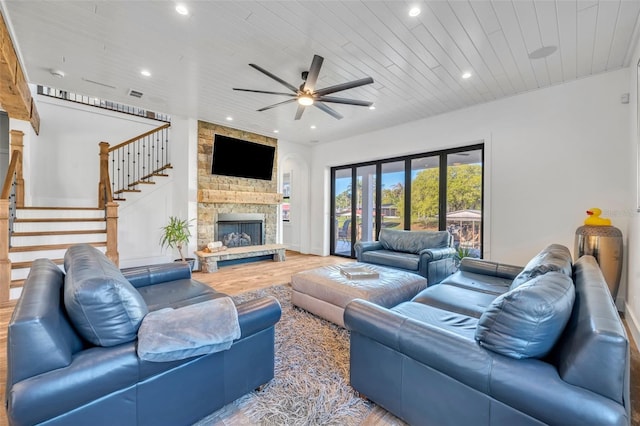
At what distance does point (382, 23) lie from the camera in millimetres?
2543

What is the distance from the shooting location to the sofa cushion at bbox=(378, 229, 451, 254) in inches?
170

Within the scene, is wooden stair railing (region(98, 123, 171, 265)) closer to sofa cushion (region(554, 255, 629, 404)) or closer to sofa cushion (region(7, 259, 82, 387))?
sofa cushion (region(7, 259, 82, 387))

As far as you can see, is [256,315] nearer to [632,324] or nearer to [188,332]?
[188,332]

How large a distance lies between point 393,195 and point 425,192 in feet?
2.34

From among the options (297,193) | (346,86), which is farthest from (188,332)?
(297,193)

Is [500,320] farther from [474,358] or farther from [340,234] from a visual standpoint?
[340,234]

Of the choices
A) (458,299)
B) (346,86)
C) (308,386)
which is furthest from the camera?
(346,86)

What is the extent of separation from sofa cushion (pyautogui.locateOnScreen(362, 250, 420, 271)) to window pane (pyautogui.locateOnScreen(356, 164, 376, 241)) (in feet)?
5.60

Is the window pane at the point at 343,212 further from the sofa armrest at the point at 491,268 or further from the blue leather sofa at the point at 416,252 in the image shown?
the sofa armrest at the point at 491,268

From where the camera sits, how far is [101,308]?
49.1 inches

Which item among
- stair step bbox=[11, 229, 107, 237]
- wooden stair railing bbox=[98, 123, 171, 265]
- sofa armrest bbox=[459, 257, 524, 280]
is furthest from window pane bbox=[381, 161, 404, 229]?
stair step bbox=[11, 229, 107, 237]

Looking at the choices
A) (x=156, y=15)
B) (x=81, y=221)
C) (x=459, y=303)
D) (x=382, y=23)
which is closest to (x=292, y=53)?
(x=382, y=23)

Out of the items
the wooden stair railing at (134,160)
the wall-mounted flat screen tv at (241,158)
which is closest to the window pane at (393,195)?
the wall-mounted flat screen tv at (241,158)

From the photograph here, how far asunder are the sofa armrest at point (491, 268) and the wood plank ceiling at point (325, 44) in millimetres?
2323
